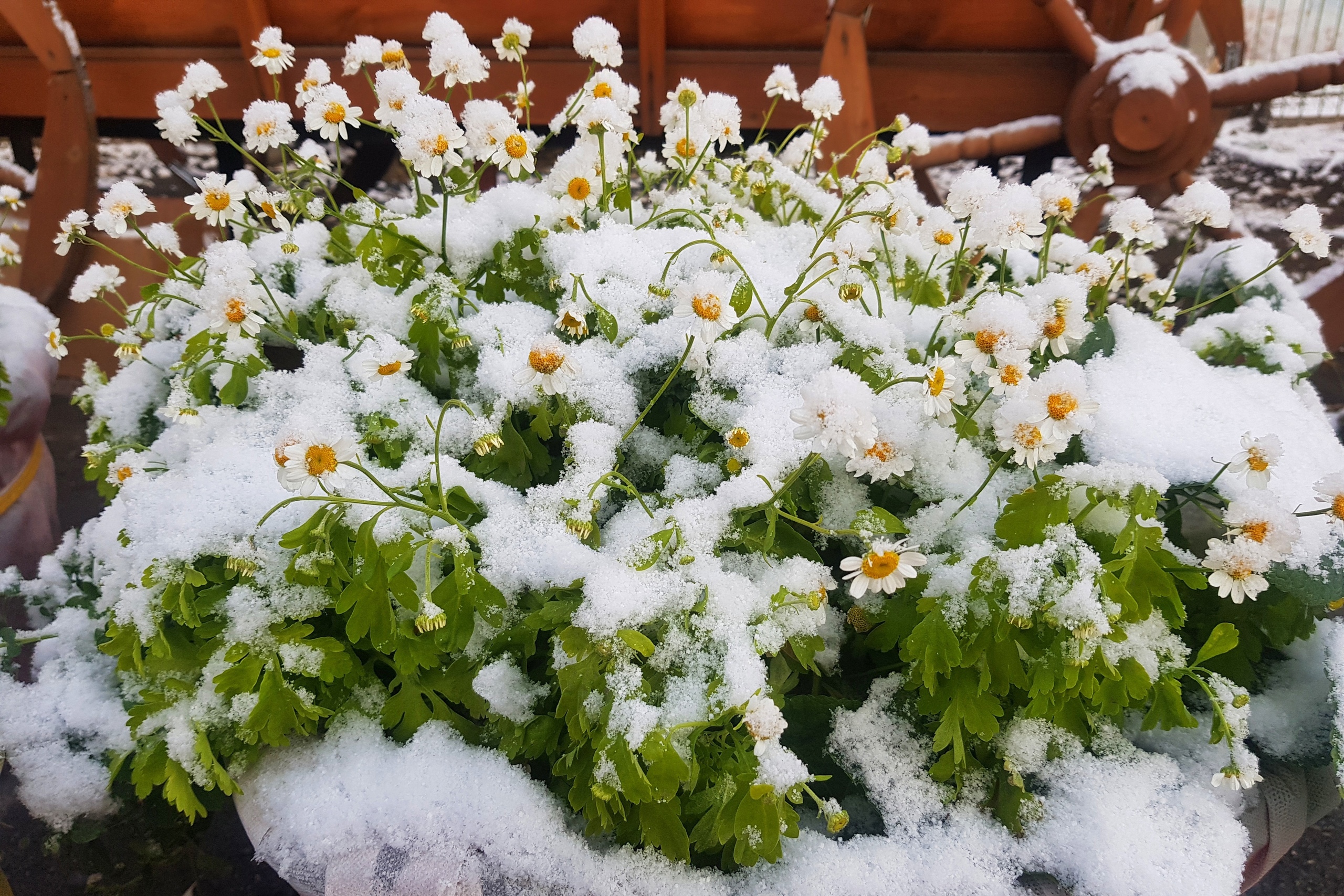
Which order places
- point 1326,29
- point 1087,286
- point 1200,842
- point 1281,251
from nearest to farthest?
point 1200,842 < point 1087,286 < point 1281,251 < point 1326,29

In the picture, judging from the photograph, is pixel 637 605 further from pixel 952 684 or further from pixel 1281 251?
pixel 1281 251

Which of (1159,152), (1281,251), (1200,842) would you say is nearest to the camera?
(1200,842)

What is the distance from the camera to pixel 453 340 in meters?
0.91

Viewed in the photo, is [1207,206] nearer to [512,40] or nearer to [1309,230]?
[1309,230]

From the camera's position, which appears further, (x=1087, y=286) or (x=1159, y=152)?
(x=1159, y=152)

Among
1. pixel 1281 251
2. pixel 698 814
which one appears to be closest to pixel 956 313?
pixel 698 814

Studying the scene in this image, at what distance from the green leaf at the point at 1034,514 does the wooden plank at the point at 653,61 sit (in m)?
1.43

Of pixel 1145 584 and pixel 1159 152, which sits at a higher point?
pixel 1159 152

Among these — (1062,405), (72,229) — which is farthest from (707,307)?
(72,229)

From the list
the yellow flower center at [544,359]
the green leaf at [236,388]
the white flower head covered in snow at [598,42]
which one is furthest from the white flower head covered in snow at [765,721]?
the white flower head covered in snow at [598,42]

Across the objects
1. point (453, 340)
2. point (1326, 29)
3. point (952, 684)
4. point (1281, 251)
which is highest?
point (1326, 29)

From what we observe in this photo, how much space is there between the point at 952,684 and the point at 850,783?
17cm

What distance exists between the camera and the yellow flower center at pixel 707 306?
2.49 feet

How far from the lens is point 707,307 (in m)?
0.76
